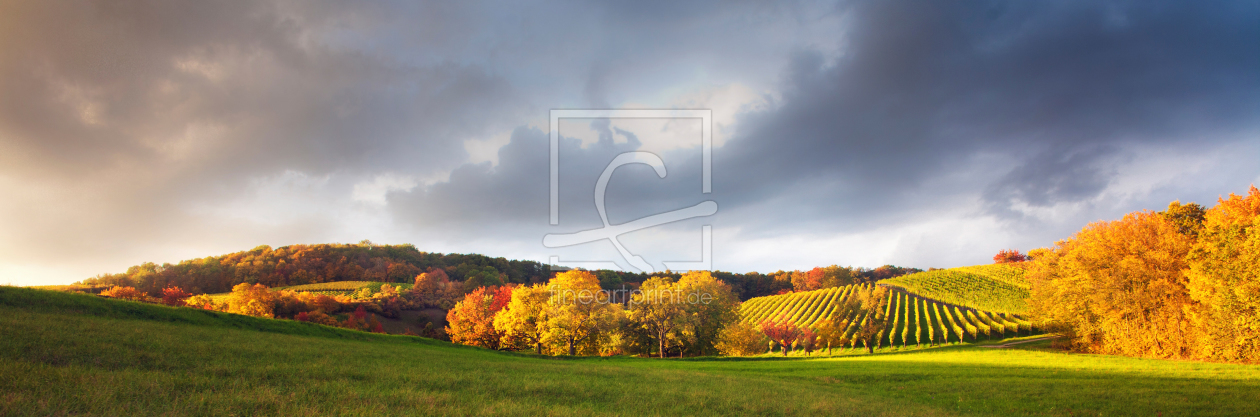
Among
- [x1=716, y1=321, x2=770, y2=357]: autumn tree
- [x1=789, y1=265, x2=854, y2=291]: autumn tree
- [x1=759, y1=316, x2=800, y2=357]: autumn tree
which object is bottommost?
[x1=759, y1=316, x2=800, y2=357]: autumn tree

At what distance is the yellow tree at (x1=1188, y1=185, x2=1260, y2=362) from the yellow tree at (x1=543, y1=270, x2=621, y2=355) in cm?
5155

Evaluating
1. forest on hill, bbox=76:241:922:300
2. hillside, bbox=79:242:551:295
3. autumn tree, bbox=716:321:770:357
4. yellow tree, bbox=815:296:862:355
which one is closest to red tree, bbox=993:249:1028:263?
forest on hill, bbox=76:241:922:300

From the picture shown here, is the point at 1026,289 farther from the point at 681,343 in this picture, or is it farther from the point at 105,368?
the point at 105,368

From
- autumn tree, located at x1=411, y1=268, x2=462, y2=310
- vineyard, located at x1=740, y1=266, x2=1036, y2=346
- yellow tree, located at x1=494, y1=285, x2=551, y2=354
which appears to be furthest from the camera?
autumn tree, located at x1=411, y1=268, x2=462, y2=310

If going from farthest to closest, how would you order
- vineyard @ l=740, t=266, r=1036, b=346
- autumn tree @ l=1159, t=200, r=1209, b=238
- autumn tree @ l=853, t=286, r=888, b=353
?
vineyard @ l=740, t=266, r=1036, b=346, autumn tree @ l=853, t=286, r=888, b=353, autumn tree @ l=1159, t=200, r=1209, b=238

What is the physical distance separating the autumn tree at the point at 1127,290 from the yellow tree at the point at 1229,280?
2791mm

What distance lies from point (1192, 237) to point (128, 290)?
135 metres

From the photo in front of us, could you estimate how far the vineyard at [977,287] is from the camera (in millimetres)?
78500

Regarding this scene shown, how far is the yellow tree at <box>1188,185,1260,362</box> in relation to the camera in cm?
2955

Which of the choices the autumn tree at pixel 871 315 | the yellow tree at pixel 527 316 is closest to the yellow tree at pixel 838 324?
the autumn tree at pixel 871 315

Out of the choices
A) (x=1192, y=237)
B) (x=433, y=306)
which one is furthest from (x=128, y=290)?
(x=1192, y=237)

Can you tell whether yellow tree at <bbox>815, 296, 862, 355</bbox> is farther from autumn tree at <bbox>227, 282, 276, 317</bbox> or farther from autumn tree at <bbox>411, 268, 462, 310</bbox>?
autumn tree at <bbox>227, 282, 276, 317</bbox>

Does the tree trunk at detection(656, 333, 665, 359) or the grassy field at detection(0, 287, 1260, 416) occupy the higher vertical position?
the grassy field at detection(0, 287, 1260, 416)

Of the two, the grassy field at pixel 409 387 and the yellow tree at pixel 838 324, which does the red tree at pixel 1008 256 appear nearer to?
the yellow tree at pixel 838 324
